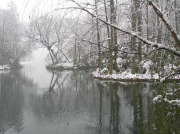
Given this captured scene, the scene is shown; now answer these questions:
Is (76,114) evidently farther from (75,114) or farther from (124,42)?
(124,42)

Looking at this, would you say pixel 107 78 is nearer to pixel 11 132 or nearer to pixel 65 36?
pixel 11 132

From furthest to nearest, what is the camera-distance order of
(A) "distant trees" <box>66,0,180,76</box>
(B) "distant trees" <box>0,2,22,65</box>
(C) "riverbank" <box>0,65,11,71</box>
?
(B) "distant trees" <box>0,2,22,65</box> → (C) "riverbank" <box>0,65,11,71</box> → (A) "distant trees" <box>66,0,180,76</box>

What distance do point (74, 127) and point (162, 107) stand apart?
3.99 m

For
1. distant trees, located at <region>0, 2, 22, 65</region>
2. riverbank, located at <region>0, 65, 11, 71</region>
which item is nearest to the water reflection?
riverbank, located at <region>0, 65, 11, 71</region>

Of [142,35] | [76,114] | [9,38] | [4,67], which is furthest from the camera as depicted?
[9,38]

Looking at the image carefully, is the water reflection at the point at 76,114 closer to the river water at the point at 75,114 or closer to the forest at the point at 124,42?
the river water at the point at 75,114

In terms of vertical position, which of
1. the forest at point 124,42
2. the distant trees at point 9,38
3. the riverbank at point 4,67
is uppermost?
the distant trees at point 9,38

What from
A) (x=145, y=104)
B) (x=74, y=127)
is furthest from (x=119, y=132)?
(x=145, y=104)

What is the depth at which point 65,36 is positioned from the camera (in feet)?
10.0

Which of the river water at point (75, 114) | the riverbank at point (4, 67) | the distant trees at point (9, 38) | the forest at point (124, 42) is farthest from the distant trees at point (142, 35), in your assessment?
the distant trees at point (9, 38)

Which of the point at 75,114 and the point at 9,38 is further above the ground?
the point at 9,38

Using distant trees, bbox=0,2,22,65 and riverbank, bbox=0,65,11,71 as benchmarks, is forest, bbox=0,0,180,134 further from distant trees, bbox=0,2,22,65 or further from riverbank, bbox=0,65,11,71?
distant trees, bbox=0,2,22,65

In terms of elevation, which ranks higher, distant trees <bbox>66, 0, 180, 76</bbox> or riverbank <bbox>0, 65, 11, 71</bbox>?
distant trees <bbox>66, 0, 180, 76</bbox>

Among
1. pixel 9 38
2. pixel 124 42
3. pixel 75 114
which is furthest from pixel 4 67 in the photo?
pixel 124 42
